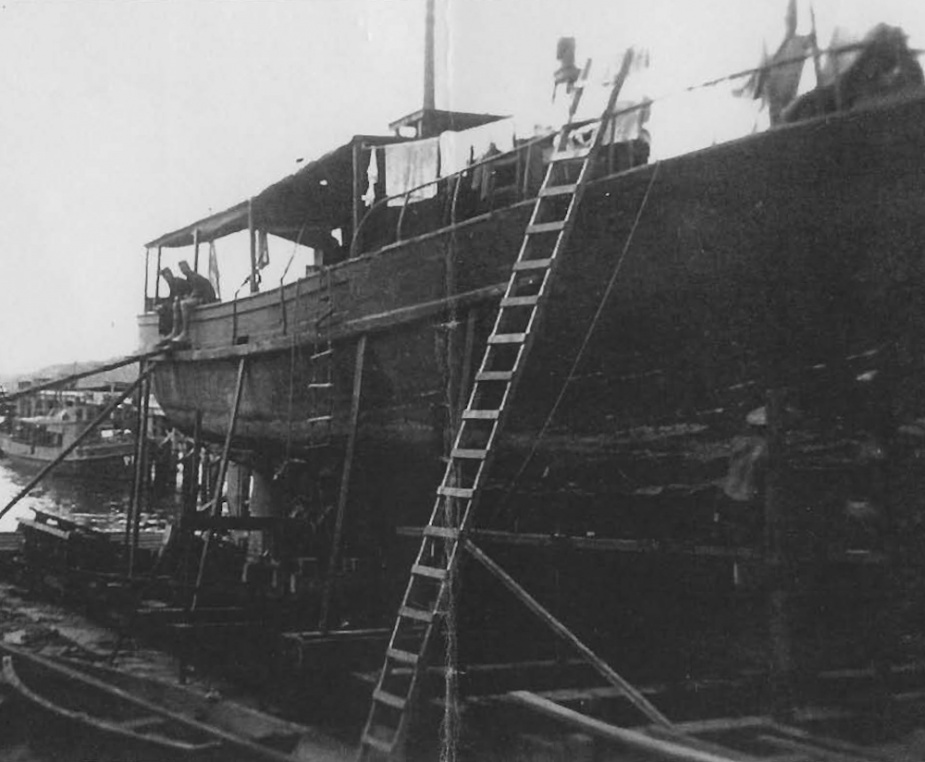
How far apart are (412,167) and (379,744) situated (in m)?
5.18

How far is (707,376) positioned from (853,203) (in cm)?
148

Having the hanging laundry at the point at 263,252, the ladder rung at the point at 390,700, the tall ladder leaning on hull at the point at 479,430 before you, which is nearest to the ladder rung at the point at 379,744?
the tall ladder leaning on hull at the point at 479,430

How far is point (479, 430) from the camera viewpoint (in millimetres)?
7328

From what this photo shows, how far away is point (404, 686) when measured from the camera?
6.21 metres

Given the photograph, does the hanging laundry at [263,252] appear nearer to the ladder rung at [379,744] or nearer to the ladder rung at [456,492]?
the ladder rung at [456,492]

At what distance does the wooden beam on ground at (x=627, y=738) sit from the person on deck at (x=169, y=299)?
10213mm

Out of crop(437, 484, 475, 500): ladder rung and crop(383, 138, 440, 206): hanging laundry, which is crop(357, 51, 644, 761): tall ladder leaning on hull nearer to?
crop(437, 484, 475, 500): ladder rung

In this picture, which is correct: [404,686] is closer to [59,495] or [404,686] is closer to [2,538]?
[2,538]

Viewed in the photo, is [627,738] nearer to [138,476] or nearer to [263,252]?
[138,476]

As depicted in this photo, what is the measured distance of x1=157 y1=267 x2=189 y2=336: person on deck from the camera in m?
13.6

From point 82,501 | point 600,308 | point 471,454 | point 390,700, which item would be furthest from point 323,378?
point 82,501

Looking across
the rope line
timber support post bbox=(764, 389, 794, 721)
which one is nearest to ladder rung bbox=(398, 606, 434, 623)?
the rope line

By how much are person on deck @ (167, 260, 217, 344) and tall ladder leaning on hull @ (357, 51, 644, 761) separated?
6.71 meters

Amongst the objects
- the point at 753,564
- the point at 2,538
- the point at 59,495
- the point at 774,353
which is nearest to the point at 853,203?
the point at 774,353
